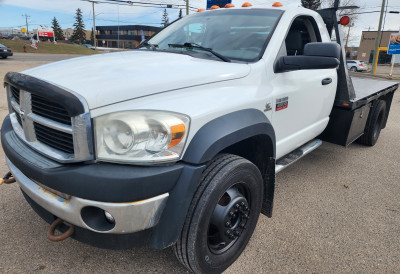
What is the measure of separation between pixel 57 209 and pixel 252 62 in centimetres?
167

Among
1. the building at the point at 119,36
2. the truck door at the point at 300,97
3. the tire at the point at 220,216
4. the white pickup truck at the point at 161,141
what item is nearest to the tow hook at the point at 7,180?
the white pickup truck at the point at 161,141

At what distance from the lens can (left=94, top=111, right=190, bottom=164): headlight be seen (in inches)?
61.3

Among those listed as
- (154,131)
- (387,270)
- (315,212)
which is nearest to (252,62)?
(154,131)

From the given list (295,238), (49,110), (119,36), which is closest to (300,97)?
(295,238)

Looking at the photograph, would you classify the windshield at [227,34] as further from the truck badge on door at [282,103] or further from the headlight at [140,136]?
the headlight at [140,136]

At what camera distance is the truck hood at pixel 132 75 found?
5.29 ft

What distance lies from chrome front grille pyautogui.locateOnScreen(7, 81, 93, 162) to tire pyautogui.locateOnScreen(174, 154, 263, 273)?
67cm

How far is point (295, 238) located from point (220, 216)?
934mm

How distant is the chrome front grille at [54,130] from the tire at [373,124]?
14.4 feet

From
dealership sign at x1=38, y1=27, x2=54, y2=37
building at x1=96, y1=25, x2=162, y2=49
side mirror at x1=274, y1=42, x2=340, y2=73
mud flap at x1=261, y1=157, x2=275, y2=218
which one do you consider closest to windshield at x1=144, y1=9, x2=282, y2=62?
side mirror at x1=274, y1=42, x2=340, y2=73

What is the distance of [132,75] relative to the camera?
71.2 inches

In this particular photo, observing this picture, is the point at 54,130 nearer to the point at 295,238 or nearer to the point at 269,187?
the point at 269,187

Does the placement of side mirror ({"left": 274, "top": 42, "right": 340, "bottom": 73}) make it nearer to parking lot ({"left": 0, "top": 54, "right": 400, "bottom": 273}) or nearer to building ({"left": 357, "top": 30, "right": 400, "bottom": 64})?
parking lot ({"left": 0, "top": 54, "right": 400, "bottom": 273})

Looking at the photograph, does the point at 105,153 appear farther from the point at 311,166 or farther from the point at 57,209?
the point at 311,166
